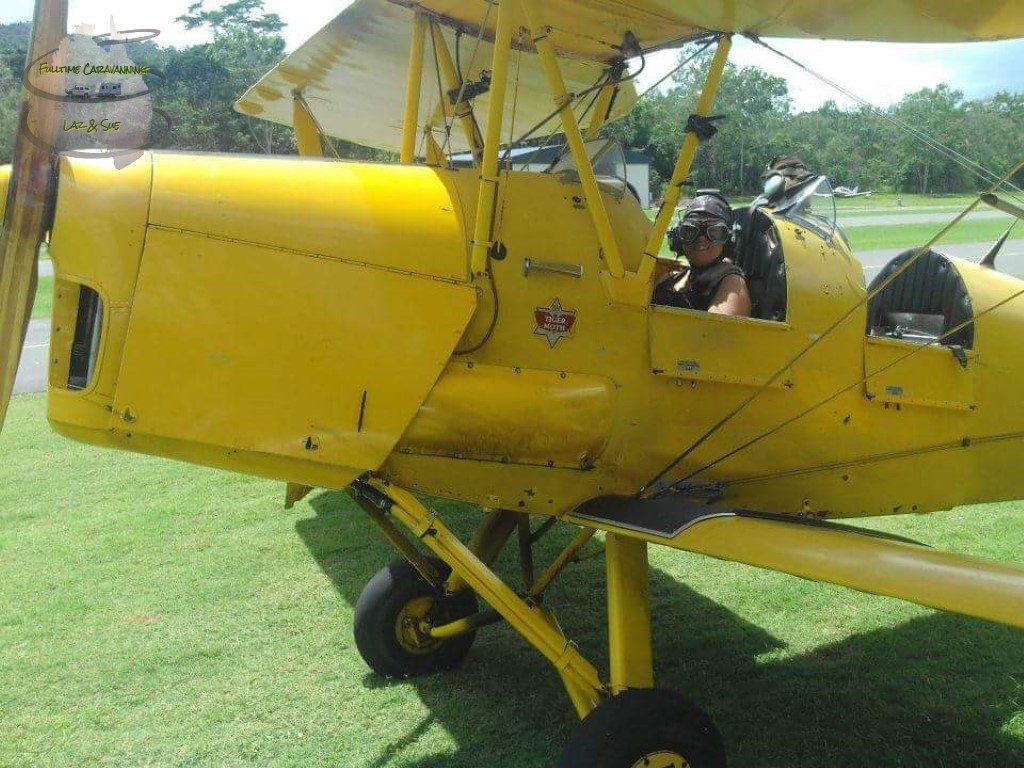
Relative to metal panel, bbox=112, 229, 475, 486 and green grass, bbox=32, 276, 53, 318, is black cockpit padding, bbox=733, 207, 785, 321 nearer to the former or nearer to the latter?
metal panel, bbox=112, 229, 475, 486

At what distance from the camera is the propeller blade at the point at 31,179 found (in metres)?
2.52

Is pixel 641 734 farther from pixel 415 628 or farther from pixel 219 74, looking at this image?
pixel 219 74

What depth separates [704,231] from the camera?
3.55 m

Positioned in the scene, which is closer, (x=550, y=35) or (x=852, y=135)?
(x=550, y=35)

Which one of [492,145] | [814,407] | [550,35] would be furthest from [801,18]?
[814,407]

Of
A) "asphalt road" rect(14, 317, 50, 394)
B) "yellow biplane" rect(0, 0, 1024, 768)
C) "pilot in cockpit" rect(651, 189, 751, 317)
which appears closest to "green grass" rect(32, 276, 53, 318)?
"asphalt road" rect(14, 317, 50, 394)

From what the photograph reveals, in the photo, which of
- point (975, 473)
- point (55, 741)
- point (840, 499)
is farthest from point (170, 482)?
point (975, 473)

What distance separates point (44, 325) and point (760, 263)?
44.4 feet

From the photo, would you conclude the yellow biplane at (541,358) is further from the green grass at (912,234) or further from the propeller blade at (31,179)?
the green grass at (912,234)

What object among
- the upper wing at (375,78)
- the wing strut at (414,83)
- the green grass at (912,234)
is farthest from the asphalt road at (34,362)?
the green grass at (912,234)

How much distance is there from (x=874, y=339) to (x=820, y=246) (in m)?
0.43

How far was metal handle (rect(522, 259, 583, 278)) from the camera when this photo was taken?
295 cm

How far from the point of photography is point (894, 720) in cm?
351

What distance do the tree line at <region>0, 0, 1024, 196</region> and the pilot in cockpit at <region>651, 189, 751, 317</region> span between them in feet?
0.71
